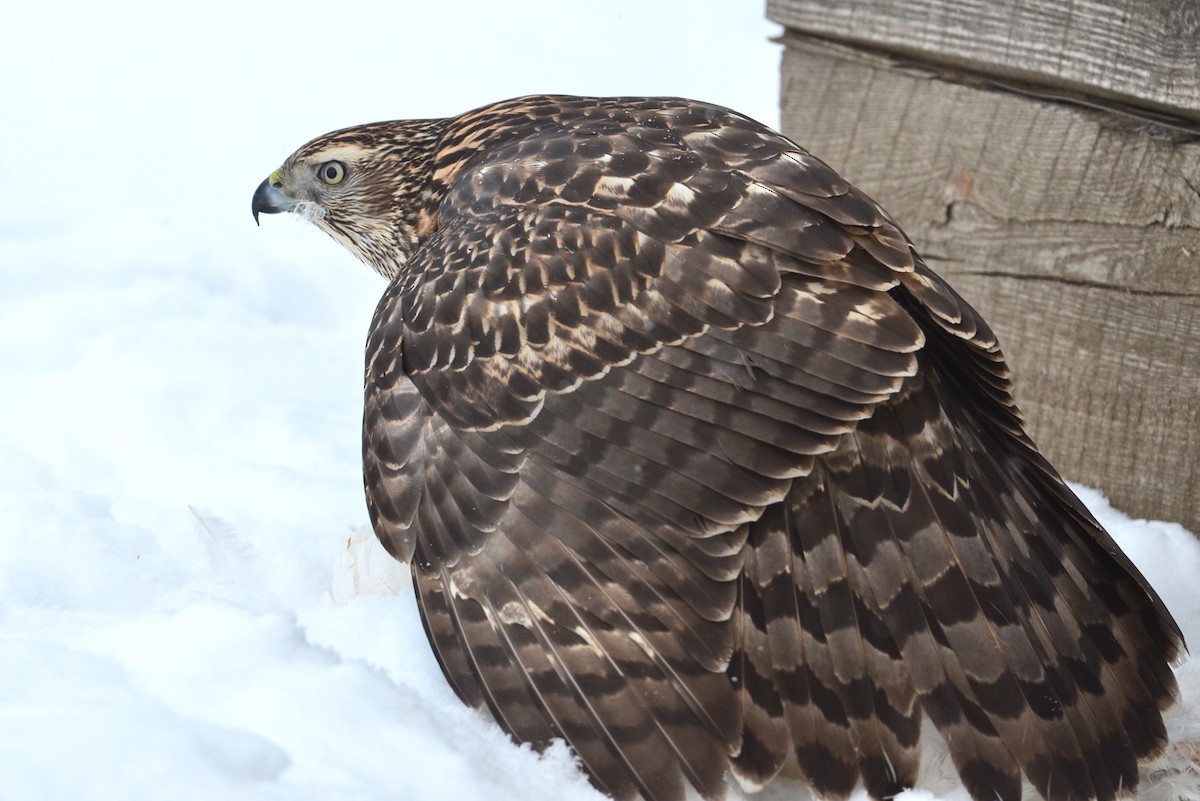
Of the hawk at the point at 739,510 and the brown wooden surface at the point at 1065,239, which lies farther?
the brown wooden surface at the point at 1065,239

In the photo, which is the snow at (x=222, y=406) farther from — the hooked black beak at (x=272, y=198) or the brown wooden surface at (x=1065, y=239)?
the hooked black beak at (x=272, y=198)

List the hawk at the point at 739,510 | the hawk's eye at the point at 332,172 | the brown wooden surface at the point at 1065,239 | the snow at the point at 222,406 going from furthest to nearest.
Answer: the hawk's eye at the point at 332,172
the brown wooden surface at the point at 1065,239
the hawk at the point at 739,510
the snow at the point at 222,406

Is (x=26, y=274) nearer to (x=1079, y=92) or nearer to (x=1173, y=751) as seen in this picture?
(x=1079, y=92)

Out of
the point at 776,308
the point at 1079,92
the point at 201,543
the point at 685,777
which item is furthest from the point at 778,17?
the point at 685,777

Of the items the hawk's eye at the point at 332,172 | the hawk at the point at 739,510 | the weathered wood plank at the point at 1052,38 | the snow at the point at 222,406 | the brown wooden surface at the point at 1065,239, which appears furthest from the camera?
the hawk's eye at the point at 332,172

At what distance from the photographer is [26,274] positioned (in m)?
5.36

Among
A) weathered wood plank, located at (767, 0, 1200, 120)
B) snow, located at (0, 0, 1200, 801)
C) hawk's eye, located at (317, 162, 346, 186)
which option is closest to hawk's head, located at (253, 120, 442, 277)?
hawk's eye, located at (317, 162, 346, 186)

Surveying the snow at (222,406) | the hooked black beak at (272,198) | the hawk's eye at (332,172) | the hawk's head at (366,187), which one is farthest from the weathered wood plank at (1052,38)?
the hooked black beak at (272,198)

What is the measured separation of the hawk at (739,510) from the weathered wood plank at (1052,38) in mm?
1339

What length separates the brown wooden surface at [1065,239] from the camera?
374 cm

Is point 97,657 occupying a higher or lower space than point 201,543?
higher

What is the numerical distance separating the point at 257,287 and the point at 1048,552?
12.6ft

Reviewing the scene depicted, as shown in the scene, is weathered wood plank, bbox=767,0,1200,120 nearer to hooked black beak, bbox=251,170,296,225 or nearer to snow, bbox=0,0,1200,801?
snow, bbox=0,0,1200,801

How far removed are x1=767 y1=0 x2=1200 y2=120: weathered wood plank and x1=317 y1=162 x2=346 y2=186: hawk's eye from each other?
178 centimetres
